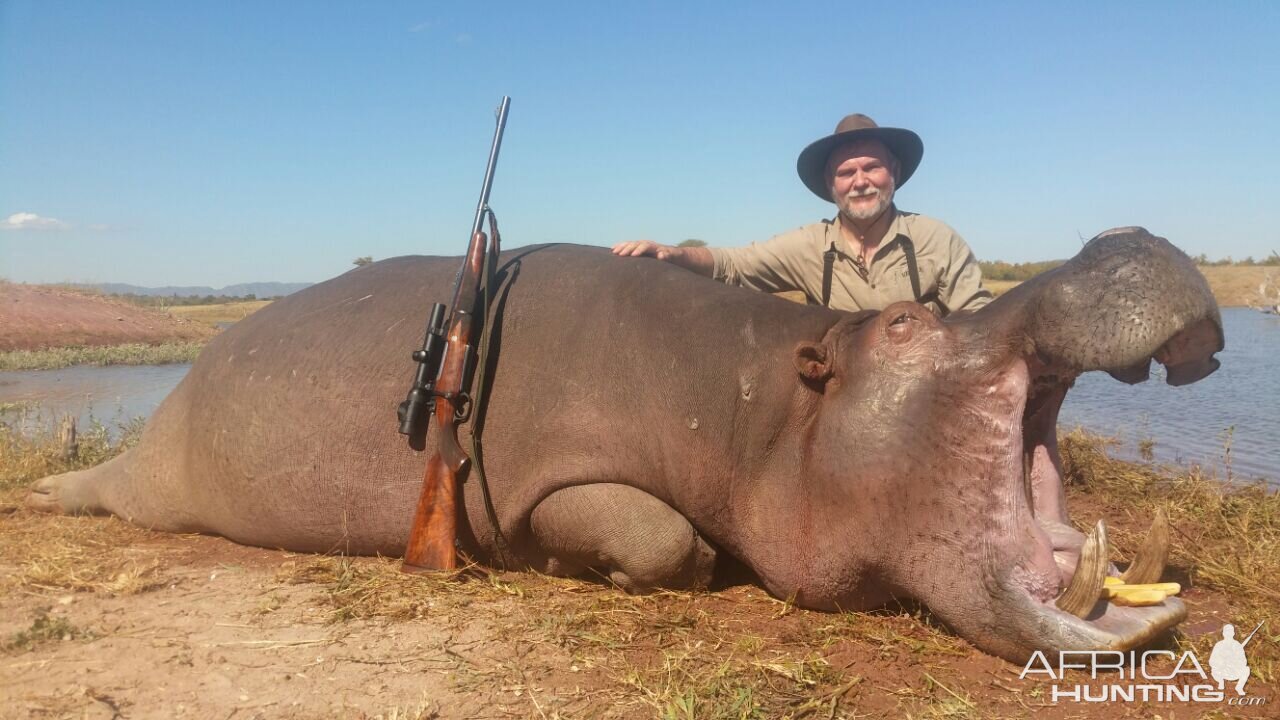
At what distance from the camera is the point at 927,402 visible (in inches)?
126

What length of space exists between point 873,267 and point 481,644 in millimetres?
3655

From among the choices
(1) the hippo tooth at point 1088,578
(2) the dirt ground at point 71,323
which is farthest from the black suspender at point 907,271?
(2) the dirt ground at point 71,323

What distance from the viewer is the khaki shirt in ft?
18.1

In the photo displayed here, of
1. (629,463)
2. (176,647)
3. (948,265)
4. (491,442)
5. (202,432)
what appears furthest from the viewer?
(948,265)

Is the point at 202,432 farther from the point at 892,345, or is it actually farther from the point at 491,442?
the point at 892,345

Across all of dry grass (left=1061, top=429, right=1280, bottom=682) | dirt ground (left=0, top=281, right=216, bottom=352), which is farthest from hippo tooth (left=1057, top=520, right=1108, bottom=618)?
dirt ground (left=0, top=281, right=216, bottom=352)

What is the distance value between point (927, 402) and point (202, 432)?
3.75 meters

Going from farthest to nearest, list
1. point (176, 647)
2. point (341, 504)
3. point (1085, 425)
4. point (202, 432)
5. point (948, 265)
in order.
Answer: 1. point (1085, 425)
2. point (948, 265)
3. point (202, 432)
4. point (341, 504)
5. point (176, 647)

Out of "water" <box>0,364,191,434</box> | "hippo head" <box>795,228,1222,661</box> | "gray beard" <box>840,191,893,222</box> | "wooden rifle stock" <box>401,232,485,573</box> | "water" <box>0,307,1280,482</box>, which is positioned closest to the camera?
"hippo head" <box>795,228,1222,661</box>

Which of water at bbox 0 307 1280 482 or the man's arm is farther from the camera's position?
water at bbox 0 307 1280 482

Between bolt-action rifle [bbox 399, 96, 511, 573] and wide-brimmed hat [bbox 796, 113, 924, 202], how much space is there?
2.92m

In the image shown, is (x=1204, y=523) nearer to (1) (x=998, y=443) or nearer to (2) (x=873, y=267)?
(2) (x=873, y=267)

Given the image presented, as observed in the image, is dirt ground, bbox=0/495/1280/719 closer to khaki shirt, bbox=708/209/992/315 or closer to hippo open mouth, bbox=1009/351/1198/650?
hippo open mouth, bbox=1009/351/1198/650

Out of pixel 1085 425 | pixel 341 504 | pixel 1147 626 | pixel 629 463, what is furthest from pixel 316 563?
pixel 1085 425
